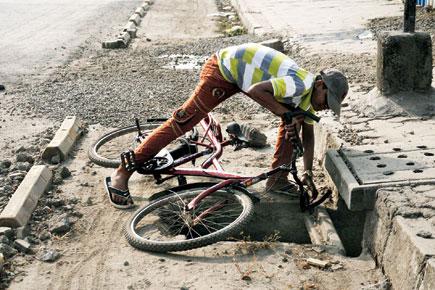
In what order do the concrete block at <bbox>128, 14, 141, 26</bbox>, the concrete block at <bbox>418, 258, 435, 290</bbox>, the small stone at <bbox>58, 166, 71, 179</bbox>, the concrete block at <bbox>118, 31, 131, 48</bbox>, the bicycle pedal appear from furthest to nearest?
1. the concrete block at <bbox>128, 14, 141, 26</bbox>
2. the concrete block at <bbox>118, 31, 131, 48</bbox>
3. the small stone at <bbox>58, 166, 71, 179</bbox>
4. the bicycle pedal
5. the concrete block at <bbox>418, 258, 435, 290</bbox>

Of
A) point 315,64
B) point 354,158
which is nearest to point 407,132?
point 354,158

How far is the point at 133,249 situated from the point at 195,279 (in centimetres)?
71

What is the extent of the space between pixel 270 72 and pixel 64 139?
2.87m

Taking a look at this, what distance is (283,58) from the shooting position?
186 inches

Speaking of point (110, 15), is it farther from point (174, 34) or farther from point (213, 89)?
point (213, 89)

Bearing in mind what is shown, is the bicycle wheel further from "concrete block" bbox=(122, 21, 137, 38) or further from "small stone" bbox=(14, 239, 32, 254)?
"concrete block" bbox=(122, 21, 137, 38)

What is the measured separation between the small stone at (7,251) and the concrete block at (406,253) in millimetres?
2876

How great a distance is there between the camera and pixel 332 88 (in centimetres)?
451

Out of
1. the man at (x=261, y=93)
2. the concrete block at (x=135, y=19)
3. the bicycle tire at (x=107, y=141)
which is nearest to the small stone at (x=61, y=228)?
the man at (x=261, y=93)

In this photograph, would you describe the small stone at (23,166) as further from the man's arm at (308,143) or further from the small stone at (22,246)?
the man's arm at (308,143)

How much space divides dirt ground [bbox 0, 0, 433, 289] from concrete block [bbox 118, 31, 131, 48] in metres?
1.65

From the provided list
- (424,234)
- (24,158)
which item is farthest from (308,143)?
(24,158)

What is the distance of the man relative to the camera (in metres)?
4.50

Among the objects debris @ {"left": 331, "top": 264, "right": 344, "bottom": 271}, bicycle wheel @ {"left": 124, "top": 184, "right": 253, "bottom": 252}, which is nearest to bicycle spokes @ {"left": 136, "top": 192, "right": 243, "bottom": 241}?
bicycle wheel @ {"left": 124, "top": 184, "right": 253, "bottom": 252}
